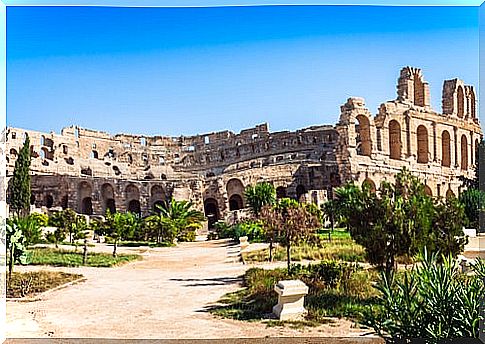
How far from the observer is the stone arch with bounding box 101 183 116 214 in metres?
9.19

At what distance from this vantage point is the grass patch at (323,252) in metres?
7.03

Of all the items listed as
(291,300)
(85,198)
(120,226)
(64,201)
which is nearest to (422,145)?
(291,300)

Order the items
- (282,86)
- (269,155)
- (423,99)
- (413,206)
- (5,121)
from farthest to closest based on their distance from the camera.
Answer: (269,155) < (423,99) < (282,86) < (5,121) < (413,206)

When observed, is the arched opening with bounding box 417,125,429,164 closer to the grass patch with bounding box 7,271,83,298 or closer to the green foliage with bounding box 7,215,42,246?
the grass patch with bounding box 7,271,83,298

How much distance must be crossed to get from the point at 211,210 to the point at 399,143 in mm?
3099

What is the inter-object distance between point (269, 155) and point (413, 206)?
545 centimetres

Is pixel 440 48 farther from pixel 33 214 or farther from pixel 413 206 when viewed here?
pixel 33 214

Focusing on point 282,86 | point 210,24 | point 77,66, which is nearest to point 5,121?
point 77,66

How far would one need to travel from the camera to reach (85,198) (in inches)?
377

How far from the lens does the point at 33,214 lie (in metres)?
8.46

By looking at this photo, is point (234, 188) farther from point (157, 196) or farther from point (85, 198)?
point (85, 198)

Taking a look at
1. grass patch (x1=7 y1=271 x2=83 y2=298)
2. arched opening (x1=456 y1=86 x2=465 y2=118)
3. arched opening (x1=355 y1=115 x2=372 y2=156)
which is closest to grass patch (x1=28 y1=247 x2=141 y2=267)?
grass patch (x1=7 y1=271 x2=83 y2=298)

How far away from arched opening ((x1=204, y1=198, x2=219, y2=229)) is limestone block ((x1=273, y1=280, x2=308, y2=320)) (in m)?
2.95

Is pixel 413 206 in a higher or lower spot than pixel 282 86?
lower
